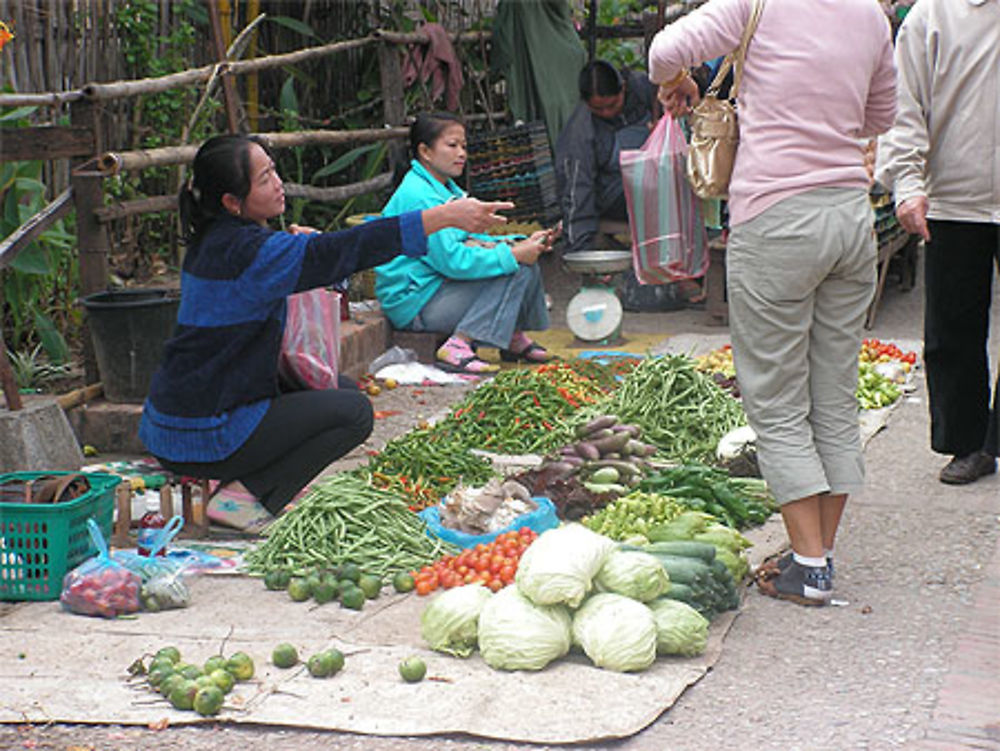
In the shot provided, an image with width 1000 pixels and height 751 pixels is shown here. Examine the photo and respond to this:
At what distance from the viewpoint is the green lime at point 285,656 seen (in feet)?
13.0

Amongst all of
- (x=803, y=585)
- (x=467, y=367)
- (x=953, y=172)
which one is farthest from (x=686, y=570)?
(x=467, y=367)

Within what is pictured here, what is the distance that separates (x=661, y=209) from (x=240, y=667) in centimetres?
540

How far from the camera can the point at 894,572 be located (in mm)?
4926

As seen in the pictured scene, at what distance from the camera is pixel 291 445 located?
5.36 metres

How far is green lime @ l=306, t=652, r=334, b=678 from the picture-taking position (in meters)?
3.89

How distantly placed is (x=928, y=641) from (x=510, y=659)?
130 centimetres

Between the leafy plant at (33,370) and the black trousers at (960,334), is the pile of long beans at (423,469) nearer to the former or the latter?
the black trousers at (960,334)

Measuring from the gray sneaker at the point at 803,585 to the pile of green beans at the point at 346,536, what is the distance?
1171mm

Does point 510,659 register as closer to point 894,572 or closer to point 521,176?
point 894,572

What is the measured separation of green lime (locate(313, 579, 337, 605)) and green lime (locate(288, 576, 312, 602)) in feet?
0.10

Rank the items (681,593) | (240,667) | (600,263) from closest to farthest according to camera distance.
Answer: (240,667)
(681,593)
(600,263)

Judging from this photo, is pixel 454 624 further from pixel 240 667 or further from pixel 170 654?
pixel 170 654

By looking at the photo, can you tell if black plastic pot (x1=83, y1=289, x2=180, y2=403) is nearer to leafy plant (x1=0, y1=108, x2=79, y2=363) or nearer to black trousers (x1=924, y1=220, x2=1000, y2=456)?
leafy plant (x1=0, y1=108, x2=79, y2=363)

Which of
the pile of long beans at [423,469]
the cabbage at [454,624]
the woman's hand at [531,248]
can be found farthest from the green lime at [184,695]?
the woman's hand at [531,248]
